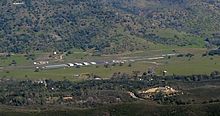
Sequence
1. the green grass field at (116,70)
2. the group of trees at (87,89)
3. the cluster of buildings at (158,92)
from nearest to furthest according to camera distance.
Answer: the group of trees at (87,89), the cluster of buildings at (158,92), the green grass field at (116,70)

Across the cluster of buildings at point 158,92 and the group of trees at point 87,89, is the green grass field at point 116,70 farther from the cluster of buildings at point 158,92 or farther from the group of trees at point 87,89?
the cluster of buildings at point 158,92

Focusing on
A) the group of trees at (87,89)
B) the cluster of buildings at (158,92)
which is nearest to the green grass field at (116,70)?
the group of trees at (87,89)

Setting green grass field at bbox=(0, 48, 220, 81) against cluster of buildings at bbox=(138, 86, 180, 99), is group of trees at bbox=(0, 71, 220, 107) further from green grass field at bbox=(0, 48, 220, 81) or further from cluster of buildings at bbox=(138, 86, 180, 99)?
green grass field at bbox=(0, 48, 220, 81)

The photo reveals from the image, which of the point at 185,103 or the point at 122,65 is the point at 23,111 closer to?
the point at 185,103

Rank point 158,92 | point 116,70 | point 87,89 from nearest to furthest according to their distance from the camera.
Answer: point 158,92 → point 87,89 → point 116,70

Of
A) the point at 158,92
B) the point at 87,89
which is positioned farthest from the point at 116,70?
the point at 158,92

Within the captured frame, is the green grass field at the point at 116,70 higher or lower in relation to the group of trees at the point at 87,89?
lower

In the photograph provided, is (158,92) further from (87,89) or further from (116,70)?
(116,70)

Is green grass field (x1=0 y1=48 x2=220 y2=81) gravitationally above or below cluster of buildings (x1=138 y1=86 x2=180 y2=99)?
below

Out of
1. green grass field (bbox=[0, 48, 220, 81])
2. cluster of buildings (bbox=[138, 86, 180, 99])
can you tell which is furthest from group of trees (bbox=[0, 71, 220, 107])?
green grass field (bbox=[0, 48, 220, 81])

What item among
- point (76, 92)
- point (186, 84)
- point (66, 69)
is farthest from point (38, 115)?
point (66, 69)

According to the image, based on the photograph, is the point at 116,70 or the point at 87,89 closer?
the point at 87,89

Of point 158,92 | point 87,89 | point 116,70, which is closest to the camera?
point 158,92
